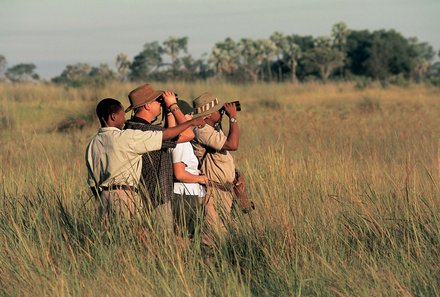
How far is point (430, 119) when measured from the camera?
15.5 meters

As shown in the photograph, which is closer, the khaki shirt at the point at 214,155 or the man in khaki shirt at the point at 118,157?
the man in khaki shirt at the point at 118,157

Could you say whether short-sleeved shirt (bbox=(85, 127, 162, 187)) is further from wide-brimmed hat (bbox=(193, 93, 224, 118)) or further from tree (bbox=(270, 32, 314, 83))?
tree (bbox=(270, 32, 314, 83))

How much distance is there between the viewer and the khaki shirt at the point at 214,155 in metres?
6.11

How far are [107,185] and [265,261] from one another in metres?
1.16

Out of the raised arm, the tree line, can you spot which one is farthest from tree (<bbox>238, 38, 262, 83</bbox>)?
the raised arm

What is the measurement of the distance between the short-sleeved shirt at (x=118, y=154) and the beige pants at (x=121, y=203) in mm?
66

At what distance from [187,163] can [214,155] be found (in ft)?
1.47

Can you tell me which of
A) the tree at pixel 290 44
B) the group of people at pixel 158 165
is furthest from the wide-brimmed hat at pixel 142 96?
the tree at pixel 290 44

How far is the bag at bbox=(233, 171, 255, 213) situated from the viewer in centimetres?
587

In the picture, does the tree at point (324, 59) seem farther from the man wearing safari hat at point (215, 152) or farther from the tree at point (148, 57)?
the man wearing safari hat at point (215, 152)

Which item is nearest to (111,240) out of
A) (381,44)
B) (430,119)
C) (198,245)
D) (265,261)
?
(198,245)

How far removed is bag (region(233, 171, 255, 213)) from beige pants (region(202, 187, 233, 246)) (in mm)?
67

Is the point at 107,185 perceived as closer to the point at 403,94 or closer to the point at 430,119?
the point at 430,119

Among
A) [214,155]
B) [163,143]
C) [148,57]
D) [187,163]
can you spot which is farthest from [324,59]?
[163,143]
